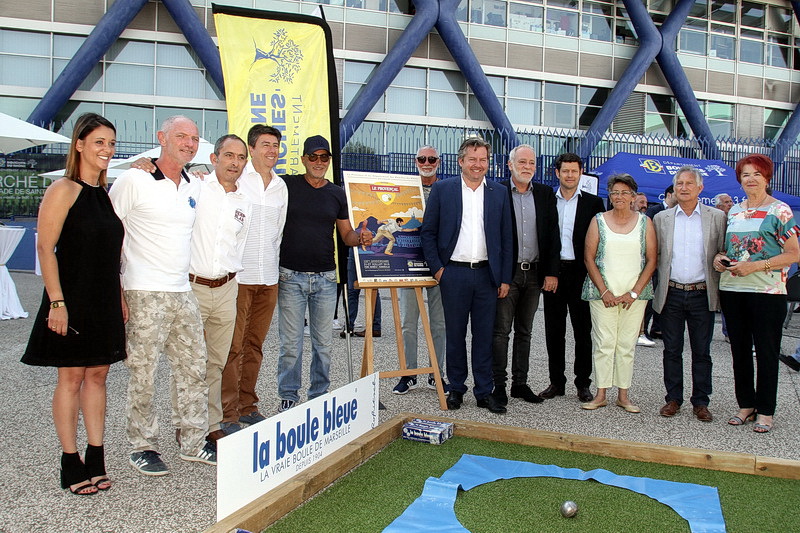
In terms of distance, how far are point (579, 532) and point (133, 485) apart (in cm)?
236

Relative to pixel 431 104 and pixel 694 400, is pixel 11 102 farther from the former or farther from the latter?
pixel 694 400

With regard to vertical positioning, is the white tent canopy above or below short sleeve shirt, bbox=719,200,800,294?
above

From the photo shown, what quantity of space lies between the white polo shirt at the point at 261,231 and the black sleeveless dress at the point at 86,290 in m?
1.15

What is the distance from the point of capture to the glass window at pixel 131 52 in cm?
2031

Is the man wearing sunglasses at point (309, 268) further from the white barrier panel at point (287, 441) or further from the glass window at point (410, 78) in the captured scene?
the glass window at point (410, 78)

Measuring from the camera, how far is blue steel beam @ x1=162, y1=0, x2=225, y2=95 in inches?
768

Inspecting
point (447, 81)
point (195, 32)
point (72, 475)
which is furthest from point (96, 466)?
point (447, 81)

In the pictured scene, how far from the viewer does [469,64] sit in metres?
21.8

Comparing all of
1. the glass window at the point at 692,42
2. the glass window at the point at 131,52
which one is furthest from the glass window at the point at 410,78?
the glass window at the point at 692,42

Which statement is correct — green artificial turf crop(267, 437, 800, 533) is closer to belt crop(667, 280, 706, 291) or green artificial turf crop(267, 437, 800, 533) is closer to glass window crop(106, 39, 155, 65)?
belt crop(667, 280, 706, 291)

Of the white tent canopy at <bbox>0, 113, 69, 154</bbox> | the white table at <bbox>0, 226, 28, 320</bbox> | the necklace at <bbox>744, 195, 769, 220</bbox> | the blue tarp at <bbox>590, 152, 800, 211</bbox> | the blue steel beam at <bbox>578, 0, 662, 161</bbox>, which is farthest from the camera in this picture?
the blue steel beam at <bbox>578, 0, 662, 161</bbox>

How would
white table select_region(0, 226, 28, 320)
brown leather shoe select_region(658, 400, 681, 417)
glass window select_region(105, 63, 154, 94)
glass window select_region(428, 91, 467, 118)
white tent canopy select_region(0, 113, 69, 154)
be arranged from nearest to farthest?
1. brown leather shoe select_region(658, 400, 681, 417)
2. white table select_region(0, 226, 28, 320)
3. white tent canopy select_region(0, 113, 69, 154)
4. glass window select_region(105, 63, 154, 94)
5. glass window select_region(428, 91, 467, 118)

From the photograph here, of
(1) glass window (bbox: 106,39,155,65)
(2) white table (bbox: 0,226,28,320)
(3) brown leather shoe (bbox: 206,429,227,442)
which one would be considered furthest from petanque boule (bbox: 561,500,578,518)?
(1) glass window (bbox: 106,39,155,65)

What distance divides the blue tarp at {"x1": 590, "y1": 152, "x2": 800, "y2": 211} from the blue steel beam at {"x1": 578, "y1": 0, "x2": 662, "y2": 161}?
10.9 metres
